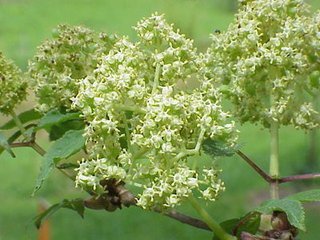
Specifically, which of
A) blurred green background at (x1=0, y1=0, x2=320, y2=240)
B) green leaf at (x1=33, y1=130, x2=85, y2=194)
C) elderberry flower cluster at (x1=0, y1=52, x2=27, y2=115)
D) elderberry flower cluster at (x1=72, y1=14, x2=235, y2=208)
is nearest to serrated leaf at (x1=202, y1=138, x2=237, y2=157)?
elderberry flower cluster at (x1=72, y1=14, x2=235, y2=208)

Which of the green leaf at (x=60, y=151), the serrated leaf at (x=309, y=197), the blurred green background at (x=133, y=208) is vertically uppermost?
the blurred green background at (x=133, y=208)

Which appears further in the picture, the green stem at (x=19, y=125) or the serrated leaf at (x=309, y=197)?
the green stem at (x=19, y=125)

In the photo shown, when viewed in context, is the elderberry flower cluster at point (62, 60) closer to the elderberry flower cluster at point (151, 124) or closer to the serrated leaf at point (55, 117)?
the serrated leaf at point (55, 117)

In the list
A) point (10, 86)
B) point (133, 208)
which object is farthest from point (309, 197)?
point (133, 208)

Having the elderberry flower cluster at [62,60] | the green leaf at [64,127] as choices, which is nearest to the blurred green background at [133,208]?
the green leaf at [64,127]

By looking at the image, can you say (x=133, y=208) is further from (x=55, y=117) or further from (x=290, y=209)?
(x=290, y=209)

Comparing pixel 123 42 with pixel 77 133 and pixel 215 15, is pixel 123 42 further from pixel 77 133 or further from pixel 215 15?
pixel 215 15

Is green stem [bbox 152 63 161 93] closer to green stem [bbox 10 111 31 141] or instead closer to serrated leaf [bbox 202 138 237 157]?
serrated leaf [bbox 202 138 237 157]
